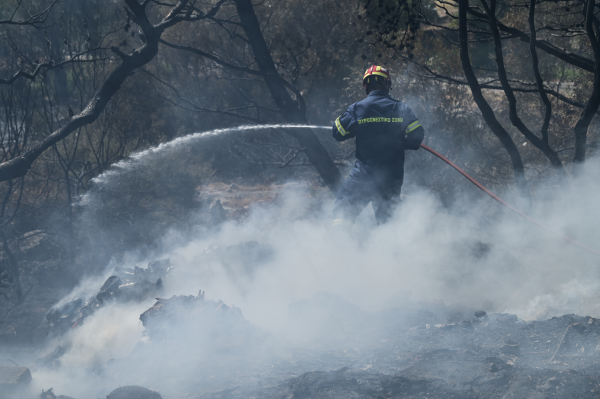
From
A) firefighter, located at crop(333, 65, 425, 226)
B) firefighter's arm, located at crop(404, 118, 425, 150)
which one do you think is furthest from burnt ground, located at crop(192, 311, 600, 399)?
firefighter's arm, located at crop(404, 118, 425, 150)

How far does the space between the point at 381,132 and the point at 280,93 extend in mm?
2718

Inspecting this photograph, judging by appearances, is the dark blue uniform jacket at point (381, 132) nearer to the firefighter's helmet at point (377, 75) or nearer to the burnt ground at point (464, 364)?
the firefighter's helmet at point (377, 75)

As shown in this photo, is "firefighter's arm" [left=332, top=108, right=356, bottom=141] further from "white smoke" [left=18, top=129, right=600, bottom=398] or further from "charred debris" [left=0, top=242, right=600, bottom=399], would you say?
"charred debris" [left=0, top=242, right=600, bottom=399]

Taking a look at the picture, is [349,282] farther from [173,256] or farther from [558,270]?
[173,256]

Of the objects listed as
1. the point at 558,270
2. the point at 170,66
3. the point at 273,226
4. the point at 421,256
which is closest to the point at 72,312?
the point at 273,226

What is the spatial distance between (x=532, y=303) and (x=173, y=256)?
545cm

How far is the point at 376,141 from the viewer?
481 cm

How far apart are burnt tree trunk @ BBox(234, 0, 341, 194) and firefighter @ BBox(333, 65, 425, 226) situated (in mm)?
2184

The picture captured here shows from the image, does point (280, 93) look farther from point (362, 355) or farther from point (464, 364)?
point (464, 364)

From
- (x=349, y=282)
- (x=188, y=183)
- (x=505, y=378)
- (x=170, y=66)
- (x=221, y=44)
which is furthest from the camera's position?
(x=170, y=66)

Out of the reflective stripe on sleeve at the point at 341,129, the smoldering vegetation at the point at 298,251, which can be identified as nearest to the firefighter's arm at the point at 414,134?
the reflective stripe on sleeve at the point at 341,129

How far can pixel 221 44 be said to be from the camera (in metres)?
11.7

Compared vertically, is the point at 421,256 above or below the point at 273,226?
below

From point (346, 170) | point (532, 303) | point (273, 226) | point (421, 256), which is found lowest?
point (532, 303)
